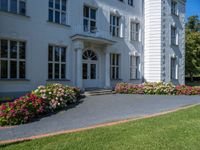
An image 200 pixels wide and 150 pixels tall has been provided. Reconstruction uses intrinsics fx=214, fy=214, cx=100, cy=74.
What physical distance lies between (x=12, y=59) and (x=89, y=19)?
7.03 meters

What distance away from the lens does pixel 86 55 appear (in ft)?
55.7

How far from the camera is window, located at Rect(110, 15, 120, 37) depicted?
1886 centimetres

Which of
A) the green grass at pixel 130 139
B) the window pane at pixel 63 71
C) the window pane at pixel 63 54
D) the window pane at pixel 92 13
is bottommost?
the green grass at pixel 130 139

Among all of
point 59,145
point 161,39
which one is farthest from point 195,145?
point 161,39

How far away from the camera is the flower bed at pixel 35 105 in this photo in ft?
23.7

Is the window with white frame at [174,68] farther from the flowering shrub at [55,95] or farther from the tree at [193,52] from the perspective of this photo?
the flowering shrub at [55,95]

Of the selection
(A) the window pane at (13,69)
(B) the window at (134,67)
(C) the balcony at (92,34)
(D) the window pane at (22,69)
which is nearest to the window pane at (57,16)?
(C) the balcony at (92,34)

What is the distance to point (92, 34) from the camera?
53.9ft

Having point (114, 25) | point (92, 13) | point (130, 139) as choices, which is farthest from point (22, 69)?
point (130, 139)

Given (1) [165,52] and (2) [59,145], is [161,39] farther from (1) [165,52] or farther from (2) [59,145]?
(2) [59,145]

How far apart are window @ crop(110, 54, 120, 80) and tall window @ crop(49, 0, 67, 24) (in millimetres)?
5684

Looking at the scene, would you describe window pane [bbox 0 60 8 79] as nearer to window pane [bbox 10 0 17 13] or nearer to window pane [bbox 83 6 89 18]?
window pane [bbox 10 0 17 13]

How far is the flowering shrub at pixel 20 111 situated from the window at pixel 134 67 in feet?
44.4

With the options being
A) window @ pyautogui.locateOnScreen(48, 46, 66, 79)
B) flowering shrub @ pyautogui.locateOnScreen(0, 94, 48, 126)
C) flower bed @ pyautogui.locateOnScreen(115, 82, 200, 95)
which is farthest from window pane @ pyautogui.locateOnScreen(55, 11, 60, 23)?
flowering shrub @ pyautogui.locateOnScreen(0, 94, 48, 126)
